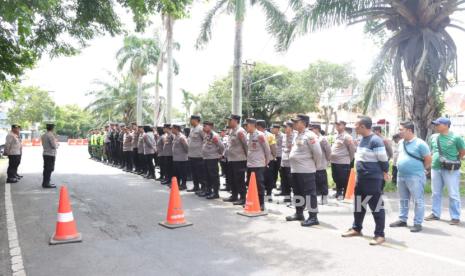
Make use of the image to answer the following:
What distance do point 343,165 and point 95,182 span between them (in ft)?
23.6

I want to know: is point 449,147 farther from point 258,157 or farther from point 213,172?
point 213,172

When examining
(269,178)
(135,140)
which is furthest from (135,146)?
(269,178)

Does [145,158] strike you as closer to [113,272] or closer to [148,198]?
[148,198]

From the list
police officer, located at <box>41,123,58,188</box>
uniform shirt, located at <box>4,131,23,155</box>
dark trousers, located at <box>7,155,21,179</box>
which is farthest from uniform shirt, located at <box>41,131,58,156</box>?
dark trousers, located at <box>7,155,21,179</box>

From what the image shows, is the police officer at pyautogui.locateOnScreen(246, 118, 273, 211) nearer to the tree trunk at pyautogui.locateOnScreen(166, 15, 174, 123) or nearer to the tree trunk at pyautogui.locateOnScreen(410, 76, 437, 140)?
the tree trunk at pyautogui.locateOnScreen(410, 76, 437, 140)

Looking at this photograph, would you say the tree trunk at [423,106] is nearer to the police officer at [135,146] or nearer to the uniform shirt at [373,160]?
the uniform shirt at [373,160]

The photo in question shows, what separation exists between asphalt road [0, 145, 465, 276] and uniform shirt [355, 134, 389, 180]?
941 mm

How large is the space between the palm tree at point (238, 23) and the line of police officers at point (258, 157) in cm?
363

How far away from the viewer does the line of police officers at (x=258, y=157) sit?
666 cm

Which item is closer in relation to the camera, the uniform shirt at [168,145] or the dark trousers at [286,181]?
the dark trousers at [286,181]

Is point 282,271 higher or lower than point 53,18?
lower

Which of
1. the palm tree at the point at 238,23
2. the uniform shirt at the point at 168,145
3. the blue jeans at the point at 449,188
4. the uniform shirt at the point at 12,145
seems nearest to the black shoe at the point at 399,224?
the blue jeans at the point at 449,188

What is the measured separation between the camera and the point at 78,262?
4.80 meters

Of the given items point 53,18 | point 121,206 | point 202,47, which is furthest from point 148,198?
point 202,47
